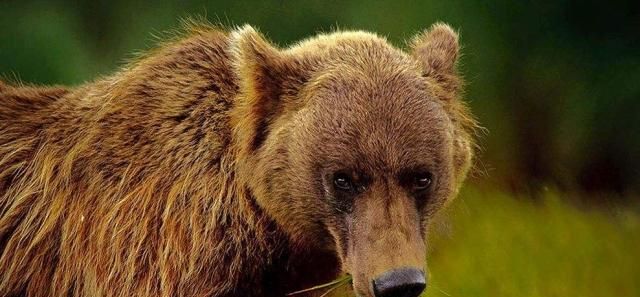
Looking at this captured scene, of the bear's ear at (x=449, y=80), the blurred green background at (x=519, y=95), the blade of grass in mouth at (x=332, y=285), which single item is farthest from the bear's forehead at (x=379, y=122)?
the blurred green background at (x=519, y=95)

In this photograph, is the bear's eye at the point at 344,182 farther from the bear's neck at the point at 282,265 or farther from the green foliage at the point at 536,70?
the green foliage at the point at 536,70

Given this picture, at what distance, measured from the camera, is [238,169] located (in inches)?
201

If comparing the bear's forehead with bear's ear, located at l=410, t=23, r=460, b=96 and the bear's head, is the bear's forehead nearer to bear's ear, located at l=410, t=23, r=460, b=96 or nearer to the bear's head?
the bear's head

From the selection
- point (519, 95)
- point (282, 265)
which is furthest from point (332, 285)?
point (519, 95)

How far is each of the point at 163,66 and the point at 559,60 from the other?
403cm

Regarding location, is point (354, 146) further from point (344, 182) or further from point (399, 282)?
point (399, 282)

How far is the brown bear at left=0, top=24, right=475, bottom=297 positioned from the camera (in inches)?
190

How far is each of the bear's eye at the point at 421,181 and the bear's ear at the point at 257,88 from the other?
0.63 meters

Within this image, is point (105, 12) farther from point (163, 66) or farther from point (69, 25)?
point (163, 66)

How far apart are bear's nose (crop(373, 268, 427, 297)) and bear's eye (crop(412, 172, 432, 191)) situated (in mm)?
403

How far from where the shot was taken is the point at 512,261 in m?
6.92

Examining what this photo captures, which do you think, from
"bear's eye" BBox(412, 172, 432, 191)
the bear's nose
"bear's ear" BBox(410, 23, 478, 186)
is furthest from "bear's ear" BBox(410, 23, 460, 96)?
the bear's nose

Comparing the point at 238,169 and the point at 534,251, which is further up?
the point at 534,251

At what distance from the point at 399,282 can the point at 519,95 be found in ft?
14.3
